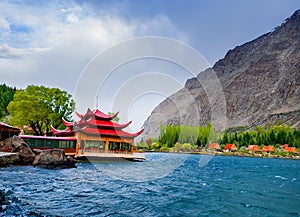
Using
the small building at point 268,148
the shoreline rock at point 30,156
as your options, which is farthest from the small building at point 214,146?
the shoreline rock at point 30,156

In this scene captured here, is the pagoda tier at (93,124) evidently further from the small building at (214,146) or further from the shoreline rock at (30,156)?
the small building at (214,146)

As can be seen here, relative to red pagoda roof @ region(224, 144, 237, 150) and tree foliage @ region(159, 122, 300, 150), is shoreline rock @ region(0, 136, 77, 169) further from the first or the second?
red pagoda roof @ region(224, 144, 237, 150)

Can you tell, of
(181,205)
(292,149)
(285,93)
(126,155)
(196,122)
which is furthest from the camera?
(196,122)

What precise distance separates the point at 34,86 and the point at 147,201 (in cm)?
3154

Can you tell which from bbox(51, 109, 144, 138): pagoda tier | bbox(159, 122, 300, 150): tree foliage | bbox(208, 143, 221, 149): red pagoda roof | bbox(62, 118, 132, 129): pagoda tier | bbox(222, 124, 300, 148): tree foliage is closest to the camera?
bbox(51, 109, 144, 138): pagoda tier

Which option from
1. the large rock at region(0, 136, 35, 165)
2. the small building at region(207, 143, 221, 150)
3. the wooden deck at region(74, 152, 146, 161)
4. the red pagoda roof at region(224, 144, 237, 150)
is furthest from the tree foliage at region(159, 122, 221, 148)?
the large rock at region(0, 136, 35, 165)

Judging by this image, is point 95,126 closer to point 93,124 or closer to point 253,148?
point 93,124

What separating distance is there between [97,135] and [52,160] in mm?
11694

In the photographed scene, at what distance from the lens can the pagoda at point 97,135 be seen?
33375 millimetres

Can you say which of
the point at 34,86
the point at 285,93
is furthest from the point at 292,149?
the point at 285,93

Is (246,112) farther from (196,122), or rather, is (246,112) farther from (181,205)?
(181,205)

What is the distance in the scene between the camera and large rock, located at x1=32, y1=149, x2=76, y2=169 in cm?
2283

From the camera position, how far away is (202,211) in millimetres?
11188

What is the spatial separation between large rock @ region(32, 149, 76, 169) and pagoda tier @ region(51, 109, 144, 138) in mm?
9450
